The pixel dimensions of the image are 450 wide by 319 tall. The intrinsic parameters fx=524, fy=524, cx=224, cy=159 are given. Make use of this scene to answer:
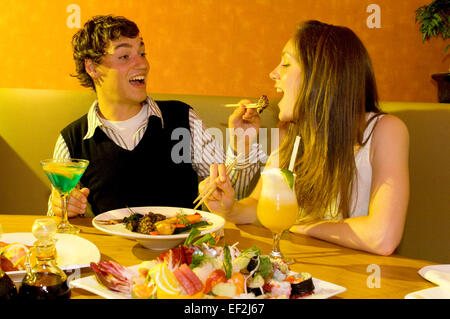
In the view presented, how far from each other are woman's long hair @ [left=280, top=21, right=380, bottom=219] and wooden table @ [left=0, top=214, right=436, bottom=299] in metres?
0.29

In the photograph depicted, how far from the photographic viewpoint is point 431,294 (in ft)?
3.71

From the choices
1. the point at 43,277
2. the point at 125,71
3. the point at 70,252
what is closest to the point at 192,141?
the point at 125,71

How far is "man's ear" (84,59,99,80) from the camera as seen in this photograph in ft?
8.90

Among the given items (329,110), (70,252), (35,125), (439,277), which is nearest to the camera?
(439,277)

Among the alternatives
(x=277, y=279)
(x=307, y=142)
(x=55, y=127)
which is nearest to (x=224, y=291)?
(x=277, y=279)

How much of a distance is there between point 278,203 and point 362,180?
0.64 m

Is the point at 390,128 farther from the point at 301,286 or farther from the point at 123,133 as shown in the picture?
the point at 123,133

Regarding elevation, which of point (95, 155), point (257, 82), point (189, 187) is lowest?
point (189, 187)

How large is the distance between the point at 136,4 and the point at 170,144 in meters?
1.33

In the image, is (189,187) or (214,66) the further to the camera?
(214,66)

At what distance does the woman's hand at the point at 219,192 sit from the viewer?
1.67 meters

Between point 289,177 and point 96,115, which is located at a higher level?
point 96,115
